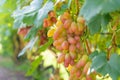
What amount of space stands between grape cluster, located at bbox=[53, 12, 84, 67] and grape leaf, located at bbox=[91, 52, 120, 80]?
0.29 ft

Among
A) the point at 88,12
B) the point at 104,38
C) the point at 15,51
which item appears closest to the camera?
the point at 88,12

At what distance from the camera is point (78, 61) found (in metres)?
0.93

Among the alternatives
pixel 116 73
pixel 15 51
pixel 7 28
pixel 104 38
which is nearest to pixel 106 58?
pixel 116 73

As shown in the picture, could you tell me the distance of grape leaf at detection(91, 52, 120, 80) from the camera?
786 mm

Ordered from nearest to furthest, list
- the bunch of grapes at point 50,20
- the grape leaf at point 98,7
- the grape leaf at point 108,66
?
the grape leaf at point 98,7, the grape leaf at point 108,66, the bunch of grapes at point 50,20

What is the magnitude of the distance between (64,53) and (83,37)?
0.20 feet

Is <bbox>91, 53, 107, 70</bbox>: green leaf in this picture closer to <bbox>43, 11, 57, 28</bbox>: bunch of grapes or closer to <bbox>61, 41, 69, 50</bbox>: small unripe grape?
<bbox>61, 41, 69, 50</bbox>: small unripe grape

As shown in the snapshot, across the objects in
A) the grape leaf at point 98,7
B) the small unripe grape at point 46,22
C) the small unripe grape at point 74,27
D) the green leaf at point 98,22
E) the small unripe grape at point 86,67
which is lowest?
the small unripe grape at point 86,67

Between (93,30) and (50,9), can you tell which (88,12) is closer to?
(93,30)

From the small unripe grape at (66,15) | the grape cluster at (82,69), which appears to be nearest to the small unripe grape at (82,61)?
the grape cluster at (82,69)

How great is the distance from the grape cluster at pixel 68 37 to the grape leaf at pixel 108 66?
9 centimetres

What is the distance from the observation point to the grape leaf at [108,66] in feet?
2.58

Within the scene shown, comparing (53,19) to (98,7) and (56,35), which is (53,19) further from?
(98,7)

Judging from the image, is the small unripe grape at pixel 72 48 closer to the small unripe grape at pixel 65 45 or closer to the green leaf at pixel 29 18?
the small unripe grape at pixel 65 45
